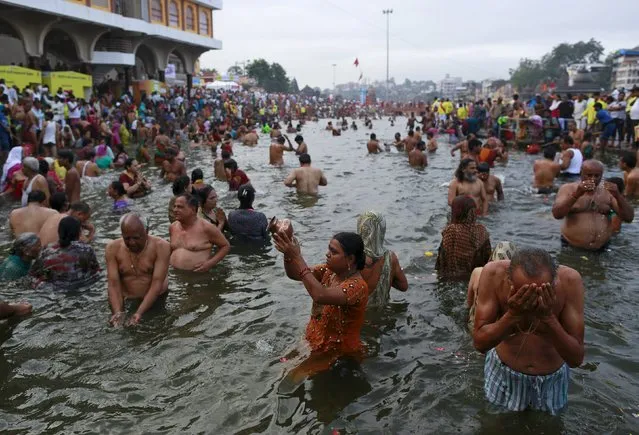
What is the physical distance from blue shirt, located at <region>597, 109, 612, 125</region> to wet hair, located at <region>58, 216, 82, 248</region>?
617 inches

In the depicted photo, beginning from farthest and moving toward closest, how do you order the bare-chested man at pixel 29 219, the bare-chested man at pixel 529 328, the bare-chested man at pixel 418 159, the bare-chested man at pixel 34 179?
the bare-chested man at pixel 418 159
the bare-chested man at pixel 34 179
the bare-chested man at pixel 29 219
the bare-chested man at pixel 529 328

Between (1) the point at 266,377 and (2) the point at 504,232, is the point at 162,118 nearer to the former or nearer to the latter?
(2) the point at 504,232

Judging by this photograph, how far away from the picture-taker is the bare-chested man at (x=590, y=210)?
578cm

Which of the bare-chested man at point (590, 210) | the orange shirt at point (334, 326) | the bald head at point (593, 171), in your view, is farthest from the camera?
the bare-chested man at point (590, 210)

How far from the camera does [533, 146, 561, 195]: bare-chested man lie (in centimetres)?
1068

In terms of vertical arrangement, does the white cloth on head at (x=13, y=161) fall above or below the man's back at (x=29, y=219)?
above

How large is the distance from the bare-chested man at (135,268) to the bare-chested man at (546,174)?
26.9 feet

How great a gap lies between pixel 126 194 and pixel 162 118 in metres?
16.5

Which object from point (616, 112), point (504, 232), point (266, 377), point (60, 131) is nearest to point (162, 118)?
point (60, 131)

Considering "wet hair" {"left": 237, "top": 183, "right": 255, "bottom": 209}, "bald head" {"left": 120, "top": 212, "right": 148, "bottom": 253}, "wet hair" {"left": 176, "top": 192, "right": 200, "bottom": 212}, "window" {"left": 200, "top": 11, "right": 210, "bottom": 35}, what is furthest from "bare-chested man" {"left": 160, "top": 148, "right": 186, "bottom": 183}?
"window" {"left": 200, "top": 11, "right": 210, "bottom": 35}

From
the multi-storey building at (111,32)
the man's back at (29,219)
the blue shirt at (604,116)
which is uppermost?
the multi-storey building at (111,32)

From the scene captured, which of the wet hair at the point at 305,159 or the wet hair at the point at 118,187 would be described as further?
the wet hair at the point at 305,159

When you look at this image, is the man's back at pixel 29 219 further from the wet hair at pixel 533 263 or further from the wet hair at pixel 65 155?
the wet hair at pixel 533 263

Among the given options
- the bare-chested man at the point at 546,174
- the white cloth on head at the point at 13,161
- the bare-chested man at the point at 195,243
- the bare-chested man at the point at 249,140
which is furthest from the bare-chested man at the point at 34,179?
the bare-chested man at the point at 249,140
